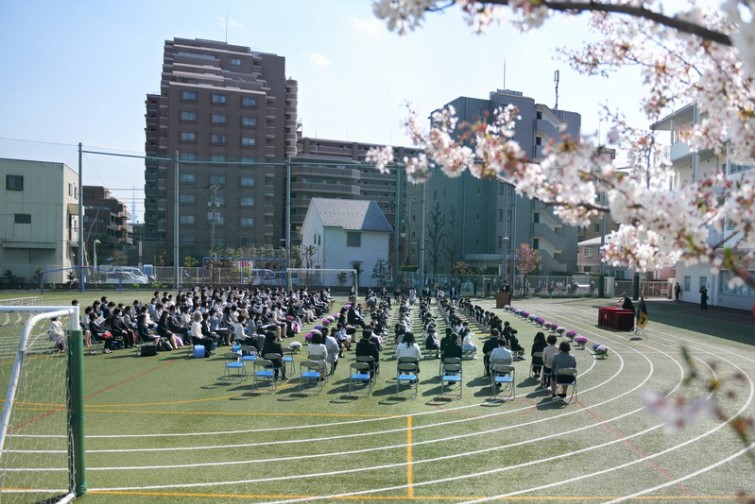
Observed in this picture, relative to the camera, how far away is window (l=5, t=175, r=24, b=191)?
4628 centimetres

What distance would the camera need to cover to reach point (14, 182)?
153 feet

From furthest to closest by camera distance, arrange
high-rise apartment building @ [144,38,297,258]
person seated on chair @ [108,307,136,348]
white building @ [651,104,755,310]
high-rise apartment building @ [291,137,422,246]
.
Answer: high-rise apartment building @ [291,137,422,246], high-rise apartment building @ [144,38,297,258], white building @ [651,104,755,310], person seated on chair @ [108,307,136,348]

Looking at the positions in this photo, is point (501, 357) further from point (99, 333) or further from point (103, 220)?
point (103, 220)

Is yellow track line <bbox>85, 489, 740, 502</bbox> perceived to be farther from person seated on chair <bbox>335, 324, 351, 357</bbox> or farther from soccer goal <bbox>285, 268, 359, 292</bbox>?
soccer goal <bbox>285, 268, 359, 292</bbox>

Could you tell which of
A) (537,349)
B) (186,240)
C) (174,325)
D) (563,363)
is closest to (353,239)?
(186,240)

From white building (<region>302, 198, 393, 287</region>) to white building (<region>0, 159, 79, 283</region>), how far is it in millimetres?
21844

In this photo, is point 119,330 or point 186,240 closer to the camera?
point 119,330

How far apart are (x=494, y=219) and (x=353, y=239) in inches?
572

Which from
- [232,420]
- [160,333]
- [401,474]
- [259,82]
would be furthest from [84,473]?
[259,82]

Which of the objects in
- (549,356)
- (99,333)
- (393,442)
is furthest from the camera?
(99,333)

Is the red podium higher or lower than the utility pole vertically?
lower

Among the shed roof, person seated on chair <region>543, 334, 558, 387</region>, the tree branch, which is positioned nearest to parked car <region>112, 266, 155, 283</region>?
the shed roof

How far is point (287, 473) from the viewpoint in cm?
857

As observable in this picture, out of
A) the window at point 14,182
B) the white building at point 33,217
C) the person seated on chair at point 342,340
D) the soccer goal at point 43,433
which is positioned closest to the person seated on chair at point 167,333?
the person seated on chair at point 342,340
